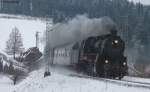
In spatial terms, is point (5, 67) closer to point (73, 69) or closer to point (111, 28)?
point (73, 69)

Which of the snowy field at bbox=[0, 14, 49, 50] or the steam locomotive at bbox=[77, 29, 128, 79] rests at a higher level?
the snowy field at bbox=[0, 14, 49, 50]

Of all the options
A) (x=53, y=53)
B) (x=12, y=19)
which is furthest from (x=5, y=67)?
(x=12, y=19)

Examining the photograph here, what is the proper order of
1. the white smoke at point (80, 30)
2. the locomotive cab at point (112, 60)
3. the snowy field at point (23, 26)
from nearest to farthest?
the locomotive cab at point (112, 60)
the white smoke at point (80, 30)
the snowy field at point (23, 26)

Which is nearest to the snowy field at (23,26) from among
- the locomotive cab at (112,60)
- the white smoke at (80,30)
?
the white smoke at (80,30)

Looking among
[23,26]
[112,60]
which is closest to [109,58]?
[112,60]

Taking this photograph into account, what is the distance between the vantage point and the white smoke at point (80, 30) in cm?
3903

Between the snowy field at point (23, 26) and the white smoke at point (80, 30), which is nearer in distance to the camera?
the white smoke at point (80, 30)

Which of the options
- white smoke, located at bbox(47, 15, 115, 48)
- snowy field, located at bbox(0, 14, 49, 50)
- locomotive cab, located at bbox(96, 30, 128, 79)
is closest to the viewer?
locomotive cab, located at bbox(96, 30, 128, 79)

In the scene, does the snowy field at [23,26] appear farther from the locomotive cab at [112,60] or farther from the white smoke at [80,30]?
the locomotive cab at [112,60]

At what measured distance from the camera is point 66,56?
44.4 meters

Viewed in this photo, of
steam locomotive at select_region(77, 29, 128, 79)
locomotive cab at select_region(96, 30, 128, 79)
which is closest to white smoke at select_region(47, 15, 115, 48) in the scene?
steam locomotive at select_region(77, 29, 128, 79)

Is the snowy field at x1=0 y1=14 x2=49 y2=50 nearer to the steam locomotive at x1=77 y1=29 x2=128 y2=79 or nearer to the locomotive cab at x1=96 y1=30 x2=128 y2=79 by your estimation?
the steam locomotive at x1=77 y1=29 x2=128 y2=79

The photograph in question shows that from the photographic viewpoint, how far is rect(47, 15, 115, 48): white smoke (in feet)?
128

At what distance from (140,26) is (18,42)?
28317mm
